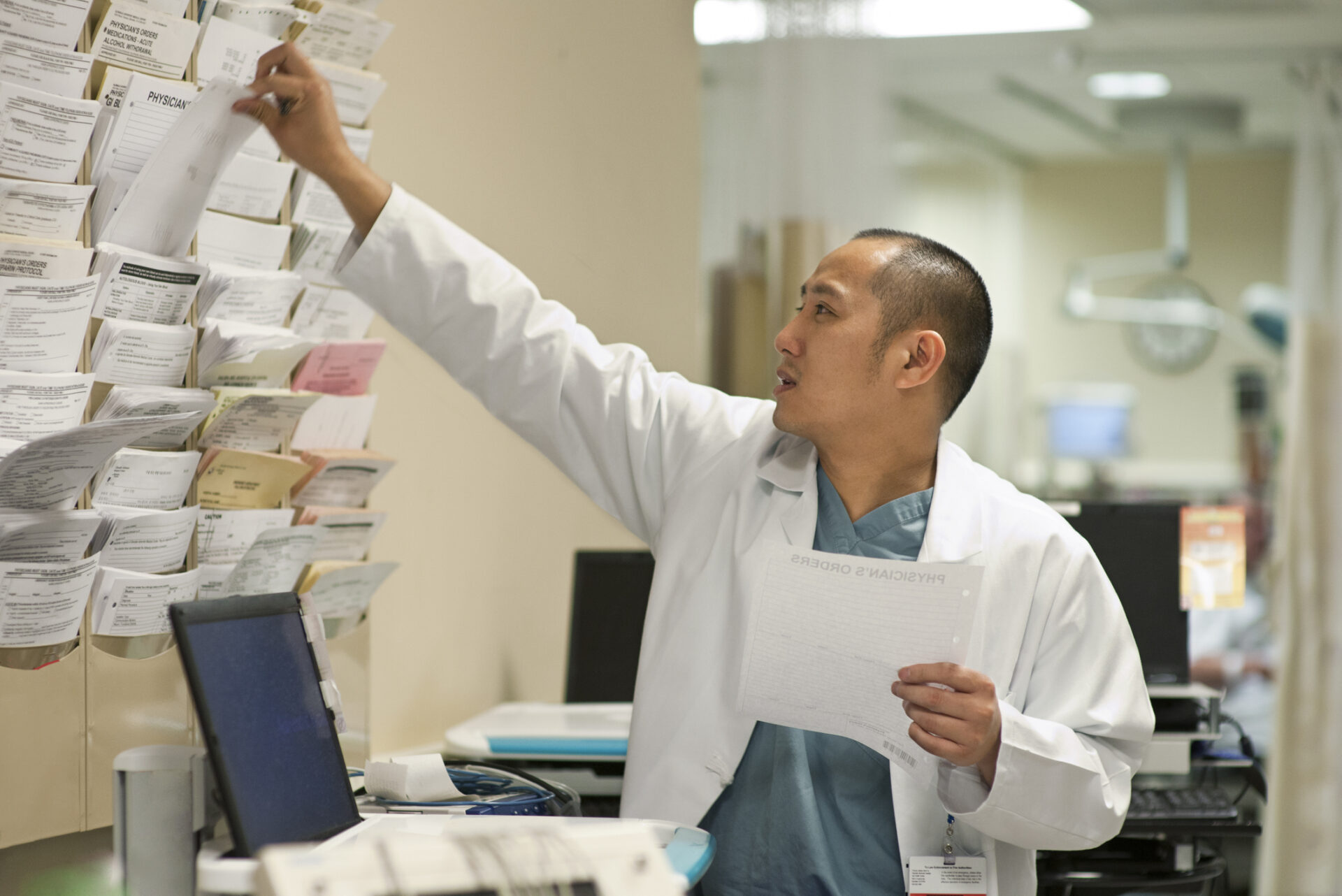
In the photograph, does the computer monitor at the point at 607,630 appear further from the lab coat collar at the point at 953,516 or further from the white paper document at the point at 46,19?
the white paper document at the point at 46,19

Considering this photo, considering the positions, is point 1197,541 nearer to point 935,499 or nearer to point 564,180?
point 935,499

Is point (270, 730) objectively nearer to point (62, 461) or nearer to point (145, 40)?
point (62, 461)

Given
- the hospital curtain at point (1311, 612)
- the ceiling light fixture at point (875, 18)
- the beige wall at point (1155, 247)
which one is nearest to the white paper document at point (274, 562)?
the ceiling light fixture at point (875, 18)

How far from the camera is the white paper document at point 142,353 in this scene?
1143 millimetres

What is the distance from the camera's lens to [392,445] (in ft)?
6.19

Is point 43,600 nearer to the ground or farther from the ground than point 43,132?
nearer to the ground

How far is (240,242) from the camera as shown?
1348mm

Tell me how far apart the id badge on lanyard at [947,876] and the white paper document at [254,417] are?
82 centimetres

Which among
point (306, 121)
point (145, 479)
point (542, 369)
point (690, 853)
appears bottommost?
point (690, 853)

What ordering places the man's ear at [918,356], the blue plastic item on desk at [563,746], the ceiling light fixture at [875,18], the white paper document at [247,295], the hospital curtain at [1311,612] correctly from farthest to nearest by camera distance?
the hospital curtain at [1311,612] → the ceiling light fixture at [875,18] → the blue plastic item on desk at [563,746] → the man's ear at [918,356] → the white paper document at [247,295]

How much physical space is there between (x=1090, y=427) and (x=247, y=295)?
7.09 m

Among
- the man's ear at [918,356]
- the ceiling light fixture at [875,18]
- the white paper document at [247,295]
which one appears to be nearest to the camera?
the white paper document at [247,295]

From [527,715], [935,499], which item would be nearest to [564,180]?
[527,715]

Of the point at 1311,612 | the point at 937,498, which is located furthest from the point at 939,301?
the point at 1311,612
